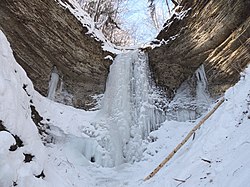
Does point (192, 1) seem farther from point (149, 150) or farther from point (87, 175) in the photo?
point (87, 175)

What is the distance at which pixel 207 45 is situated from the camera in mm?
8836

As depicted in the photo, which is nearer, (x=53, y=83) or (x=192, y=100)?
(x=53, y=83)

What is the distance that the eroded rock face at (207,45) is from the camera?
308 inches

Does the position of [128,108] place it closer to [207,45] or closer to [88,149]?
[88,149]

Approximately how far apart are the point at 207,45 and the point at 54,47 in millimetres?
5349

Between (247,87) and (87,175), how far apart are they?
4383 millimetres

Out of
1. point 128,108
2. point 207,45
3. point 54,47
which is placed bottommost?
point 128,108

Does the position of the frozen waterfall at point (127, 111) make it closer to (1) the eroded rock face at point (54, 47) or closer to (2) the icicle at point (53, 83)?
(1) the eroded rock face at point (54, 47)

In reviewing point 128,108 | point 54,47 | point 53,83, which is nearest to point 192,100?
point 128,108

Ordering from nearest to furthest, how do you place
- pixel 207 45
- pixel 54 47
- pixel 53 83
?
pixel 207 45 → pixel 54 47 → pixel 53 83

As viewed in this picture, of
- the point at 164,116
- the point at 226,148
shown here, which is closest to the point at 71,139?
the point at 164,116

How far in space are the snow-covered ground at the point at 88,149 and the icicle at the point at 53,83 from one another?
3.49 ft

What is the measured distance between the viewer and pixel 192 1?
9266 millimetres

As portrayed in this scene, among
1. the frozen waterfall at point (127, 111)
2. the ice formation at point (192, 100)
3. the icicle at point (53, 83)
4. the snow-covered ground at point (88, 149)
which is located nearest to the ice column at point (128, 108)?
the frozen waterfall at point (127, 111)
